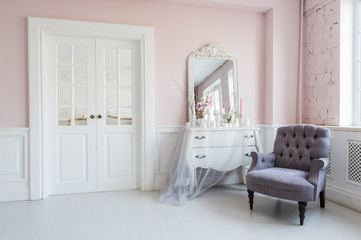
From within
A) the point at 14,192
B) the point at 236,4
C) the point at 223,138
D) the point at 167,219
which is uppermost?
the point at 236,4

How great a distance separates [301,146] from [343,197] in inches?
31.5

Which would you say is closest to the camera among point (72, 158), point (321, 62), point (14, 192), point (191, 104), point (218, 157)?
point (14, 192)

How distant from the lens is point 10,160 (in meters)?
2.95

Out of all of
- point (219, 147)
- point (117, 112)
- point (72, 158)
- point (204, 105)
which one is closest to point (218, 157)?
point (219, 147)

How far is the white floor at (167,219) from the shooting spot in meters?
2.09

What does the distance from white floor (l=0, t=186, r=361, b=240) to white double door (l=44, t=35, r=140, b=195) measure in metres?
0.30

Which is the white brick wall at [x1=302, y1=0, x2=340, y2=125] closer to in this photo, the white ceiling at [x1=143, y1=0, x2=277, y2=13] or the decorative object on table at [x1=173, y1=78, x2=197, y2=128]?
the white ceiling at [x1=143, y1=0, x2=277, y2=13]

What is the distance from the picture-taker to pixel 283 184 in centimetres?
234

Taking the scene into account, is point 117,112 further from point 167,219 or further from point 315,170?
point 315,170

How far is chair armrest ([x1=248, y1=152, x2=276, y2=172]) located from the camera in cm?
276

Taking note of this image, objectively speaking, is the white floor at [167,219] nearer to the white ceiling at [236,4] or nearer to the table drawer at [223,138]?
the table drawer at [223,138]

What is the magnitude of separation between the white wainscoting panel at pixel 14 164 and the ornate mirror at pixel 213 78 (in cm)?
220

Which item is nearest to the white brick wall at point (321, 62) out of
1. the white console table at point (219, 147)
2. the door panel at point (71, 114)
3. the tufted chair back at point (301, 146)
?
the tufted chair back at point (301, 146)

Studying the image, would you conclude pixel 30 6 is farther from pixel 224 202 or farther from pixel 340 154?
pixel 340 154
